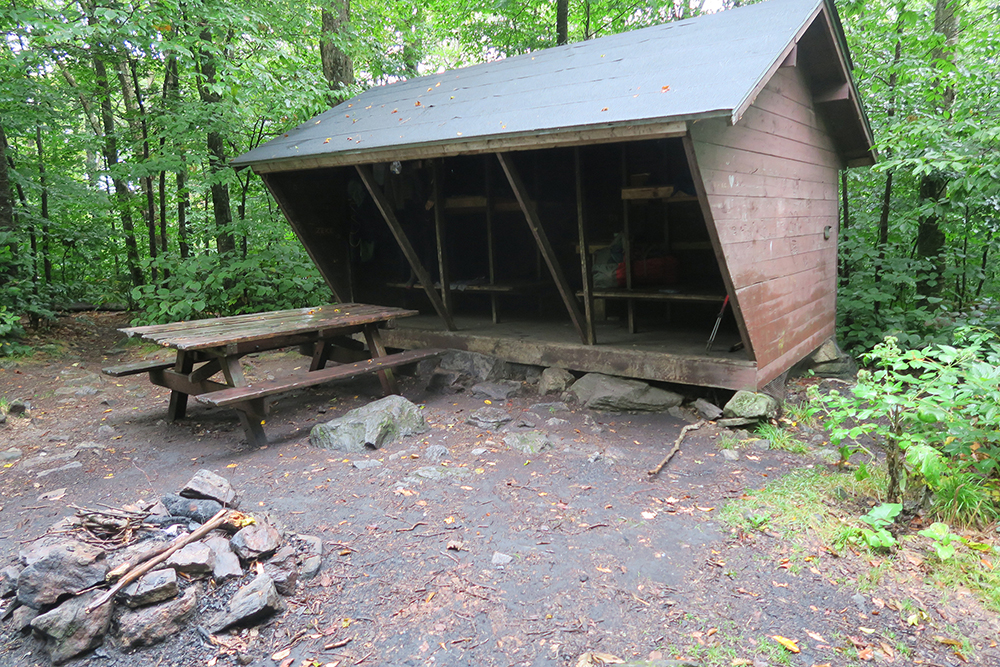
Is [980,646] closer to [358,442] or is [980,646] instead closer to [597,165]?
Answer: [358,442]

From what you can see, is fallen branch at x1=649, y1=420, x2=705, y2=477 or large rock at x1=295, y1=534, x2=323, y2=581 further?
fallen branch at x1=649, y1=420, x2=705, y2=477

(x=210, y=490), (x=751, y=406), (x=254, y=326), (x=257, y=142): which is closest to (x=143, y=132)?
(x=257, y=142)

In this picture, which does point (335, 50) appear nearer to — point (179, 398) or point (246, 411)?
point (179, 398)

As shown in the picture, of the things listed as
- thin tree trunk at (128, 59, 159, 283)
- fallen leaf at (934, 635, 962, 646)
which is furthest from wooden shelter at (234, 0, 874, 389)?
thin tree trunk at (128, 59, 159, 283)

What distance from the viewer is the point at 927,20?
324 inches


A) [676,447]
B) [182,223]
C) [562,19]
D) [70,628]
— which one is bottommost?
[676,447]

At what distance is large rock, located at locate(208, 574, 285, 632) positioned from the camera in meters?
2.35

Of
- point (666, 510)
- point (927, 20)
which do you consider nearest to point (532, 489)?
point (666, 510)

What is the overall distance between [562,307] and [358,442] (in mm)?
3781

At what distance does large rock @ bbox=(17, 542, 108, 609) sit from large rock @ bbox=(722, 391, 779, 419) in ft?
13.4

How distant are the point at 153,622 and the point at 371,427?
92.5 inches

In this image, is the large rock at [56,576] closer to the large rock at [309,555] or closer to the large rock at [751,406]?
the large rock at [309,555]

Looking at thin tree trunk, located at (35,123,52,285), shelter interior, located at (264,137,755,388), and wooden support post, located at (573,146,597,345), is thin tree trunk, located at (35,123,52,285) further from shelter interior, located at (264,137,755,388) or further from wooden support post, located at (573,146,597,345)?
wooden support post, located at (573,146,597,345)

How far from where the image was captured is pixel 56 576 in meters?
2.35
